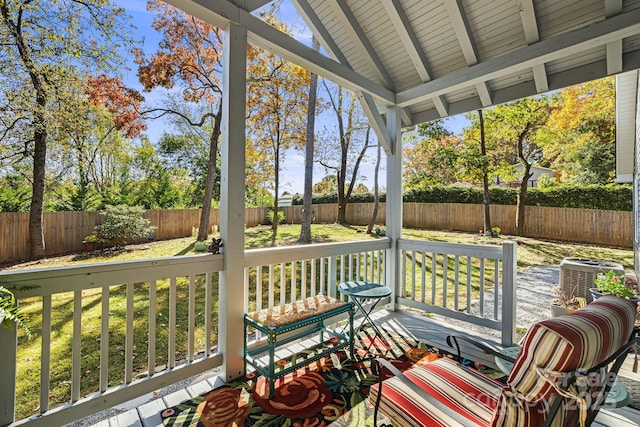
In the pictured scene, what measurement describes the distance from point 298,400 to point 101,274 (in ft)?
5.32

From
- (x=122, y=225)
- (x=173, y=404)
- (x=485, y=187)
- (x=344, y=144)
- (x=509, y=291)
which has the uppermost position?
(x=344, y=144)

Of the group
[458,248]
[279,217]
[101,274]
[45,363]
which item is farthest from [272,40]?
[279,217]

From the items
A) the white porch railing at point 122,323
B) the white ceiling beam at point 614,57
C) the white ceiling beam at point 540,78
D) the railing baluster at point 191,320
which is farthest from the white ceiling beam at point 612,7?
the railing baluster at point 191,320

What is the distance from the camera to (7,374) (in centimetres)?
156

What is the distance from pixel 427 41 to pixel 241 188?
2.92m

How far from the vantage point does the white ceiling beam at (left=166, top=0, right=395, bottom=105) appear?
2120 millimetres

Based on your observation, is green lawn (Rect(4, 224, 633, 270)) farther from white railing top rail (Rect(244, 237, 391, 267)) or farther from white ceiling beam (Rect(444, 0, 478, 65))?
white ceiling beam (Rect(444, 0, 478, 65))

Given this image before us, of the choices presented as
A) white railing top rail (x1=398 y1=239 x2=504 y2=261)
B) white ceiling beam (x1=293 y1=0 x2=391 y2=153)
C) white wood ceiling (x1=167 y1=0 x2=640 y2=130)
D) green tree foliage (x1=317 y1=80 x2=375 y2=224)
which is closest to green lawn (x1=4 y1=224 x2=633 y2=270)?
green tree foliage (x1=317 y1=80 x2=375 y2=224)

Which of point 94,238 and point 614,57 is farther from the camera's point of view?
point 94,238

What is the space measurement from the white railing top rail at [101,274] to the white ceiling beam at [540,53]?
328 cm

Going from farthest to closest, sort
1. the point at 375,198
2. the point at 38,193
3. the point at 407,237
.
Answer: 1. the point at 375,198
2. the point at 407,237
3. the point at 38,193

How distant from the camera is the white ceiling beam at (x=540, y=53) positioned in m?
2.46

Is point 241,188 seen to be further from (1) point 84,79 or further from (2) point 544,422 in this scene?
(1) point 84,79

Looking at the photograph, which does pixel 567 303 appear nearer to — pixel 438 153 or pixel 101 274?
pixel 101 274
